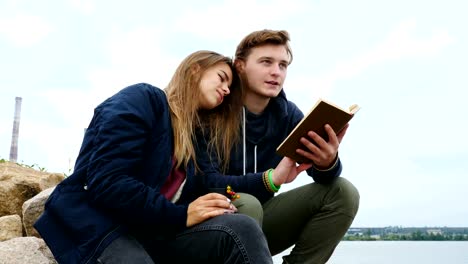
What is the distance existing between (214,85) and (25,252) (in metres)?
1.35

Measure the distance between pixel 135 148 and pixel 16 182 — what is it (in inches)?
122

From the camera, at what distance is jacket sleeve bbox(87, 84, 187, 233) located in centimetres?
207

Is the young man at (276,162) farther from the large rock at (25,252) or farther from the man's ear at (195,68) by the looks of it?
the large rock at (25,252)

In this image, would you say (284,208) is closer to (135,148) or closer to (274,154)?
(274,154)

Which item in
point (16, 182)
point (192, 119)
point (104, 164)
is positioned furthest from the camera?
point (16, 182)

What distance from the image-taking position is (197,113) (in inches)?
107

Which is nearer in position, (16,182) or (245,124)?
(245,124)

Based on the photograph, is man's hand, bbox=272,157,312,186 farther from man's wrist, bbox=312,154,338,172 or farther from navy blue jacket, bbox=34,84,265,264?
navy blue jacket, bbox=34,84,265,264

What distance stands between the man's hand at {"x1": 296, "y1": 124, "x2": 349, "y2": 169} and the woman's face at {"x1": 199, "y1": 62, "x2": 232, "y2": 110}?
0.46 meters

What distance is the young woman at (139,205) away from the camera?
81.9 inches

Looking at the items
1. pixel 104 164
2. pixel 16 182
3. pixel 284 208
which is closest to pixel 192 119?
pixel 104 164

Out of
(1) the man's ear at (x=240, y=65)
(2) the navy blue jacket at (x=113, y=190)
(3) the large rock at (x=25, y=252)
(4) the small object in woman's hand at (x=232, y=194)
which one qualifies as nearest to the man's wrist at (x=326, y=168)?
(4) the small object in woman's hand at (x=232, y=194)

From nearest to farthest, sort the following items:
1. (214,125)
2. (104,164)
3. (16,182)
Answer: (104,164) → (214,125) → (16,182)

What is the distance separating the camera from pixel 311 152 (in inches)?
105
